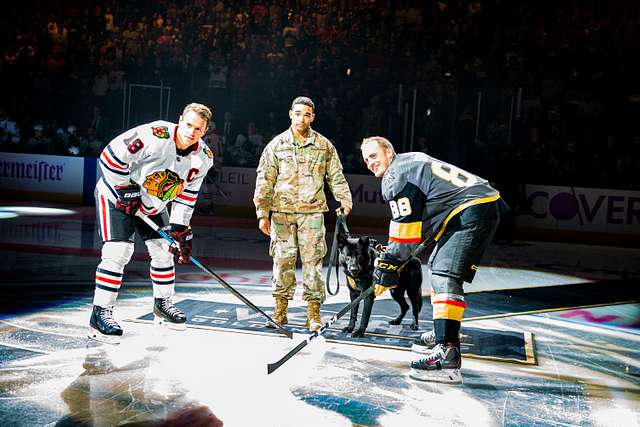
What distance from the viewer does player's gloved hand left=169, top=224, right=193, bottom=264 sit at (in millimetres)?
5789

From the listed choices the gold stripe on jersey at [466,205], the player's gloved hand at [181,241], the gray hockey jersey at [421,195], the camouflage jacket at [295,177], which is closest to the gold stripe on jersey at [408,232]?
the gray hockey jersey at [421,195]

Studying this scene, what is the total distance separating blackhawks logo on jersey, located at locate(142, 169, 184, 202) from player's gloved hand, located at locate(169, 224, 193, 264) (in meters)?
0.24

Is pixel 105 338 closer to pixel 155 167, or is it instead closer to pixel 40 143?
pixel 155 167

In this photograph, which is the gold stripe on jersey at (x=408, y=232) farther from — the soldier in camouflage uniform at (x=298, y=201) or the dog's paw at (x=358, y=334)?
the dog's paw at (x=358, y=334)

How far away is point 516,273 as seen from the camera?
9.91 m

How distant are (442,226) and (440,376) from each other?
0.95 metres

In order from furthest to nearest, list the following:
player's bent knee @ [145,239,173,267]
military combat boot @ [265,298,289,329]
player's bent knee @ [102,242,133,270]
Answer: military combat boot @ [265,298,289,329], player's bent knee @ [145,239,173,267], player's bent knee @ [102,242,133,270]

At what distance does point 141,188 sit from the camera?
5801 mm

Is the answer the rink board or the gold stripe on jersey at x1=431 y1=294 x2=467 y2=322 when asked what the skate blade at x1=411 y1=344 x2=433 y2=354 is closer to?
the rink board

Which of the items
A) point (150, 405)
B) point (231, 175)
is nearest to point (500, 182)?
point (231, 175)

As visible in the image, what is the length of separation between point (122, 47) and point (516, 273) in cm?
1121

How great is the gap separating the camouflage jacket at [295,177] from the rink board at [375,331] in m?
0.94

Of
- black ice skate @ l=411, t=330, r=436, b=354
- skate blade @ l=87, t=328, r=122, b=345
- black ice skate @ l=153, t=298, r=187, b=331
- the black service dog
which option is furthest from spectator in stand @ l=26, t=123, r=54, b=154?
black ice skate @ l=411, t=330, r=436, b=354

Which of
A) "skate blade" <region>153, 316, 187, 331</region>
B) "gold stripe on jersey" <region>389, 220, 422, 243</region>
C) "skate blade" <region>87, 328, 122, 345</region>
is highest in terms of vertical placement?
"gold stripe on jersey" <region>389, 220, 422, 243</region>
